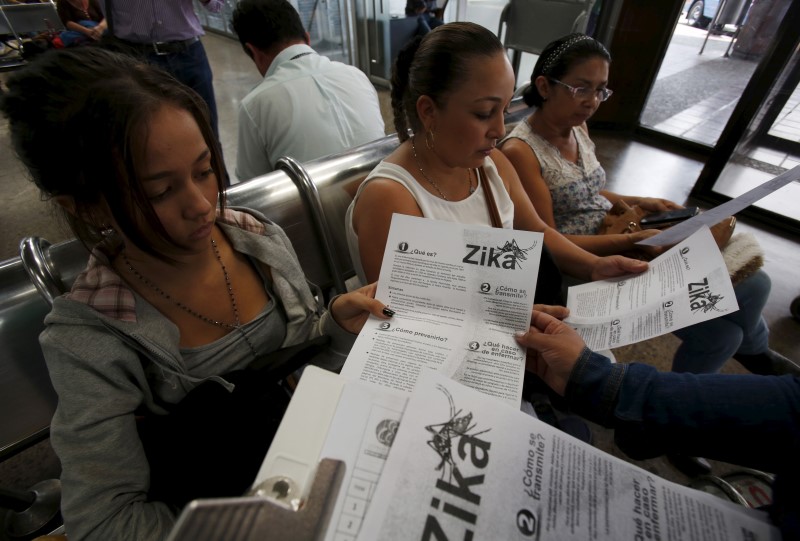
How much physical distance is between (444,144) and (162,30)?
6.61 feet

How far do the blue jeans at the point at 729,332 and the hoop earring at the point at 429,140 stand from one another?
3.67ft

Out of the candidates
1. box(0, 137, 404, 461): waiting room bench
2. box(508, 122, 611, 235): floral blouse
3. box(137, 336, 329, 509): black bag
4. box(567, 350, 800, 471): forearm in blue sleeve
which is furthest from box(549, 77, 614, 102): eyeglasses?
box(137, 336, 329, 509): black bag

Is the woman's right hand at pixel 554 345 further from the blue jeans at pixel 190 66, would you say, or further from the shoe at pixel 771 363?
the blue jeans at pixel 190 66

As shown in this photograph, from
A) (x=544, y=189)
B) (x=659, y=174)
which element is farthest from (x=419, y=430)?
(x=659, y=174)

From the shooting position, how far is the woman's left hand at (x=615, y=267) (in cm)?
113

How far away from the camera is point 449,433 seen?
0.54 meters

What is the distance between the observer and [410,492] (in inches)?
18.7

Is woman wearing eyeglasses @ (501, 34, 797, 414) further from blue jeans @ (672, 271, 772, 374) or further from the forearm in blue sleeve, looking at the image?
the forearm in blue sleeve

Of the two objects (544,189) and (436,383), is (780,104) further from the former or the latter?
(436,383)

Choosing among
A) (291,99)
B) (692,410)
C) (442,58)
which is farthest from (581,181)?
(291,99)

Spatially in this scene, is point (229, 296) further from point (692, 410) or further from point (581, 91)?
point (581, 91)

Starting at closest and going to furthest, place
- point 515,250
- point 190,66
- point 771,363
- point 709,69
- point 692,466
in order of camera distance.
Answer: point 515,250
point 692,466
point 771,363
point 190,66
point 709,69

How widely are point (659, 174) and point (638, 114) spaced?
41.8 inches

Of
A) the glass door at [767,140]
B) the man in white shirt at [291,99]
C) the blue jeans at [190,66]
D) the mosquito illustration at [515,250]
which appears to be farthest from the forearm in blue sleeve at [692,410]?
the glass door at [767,140]
